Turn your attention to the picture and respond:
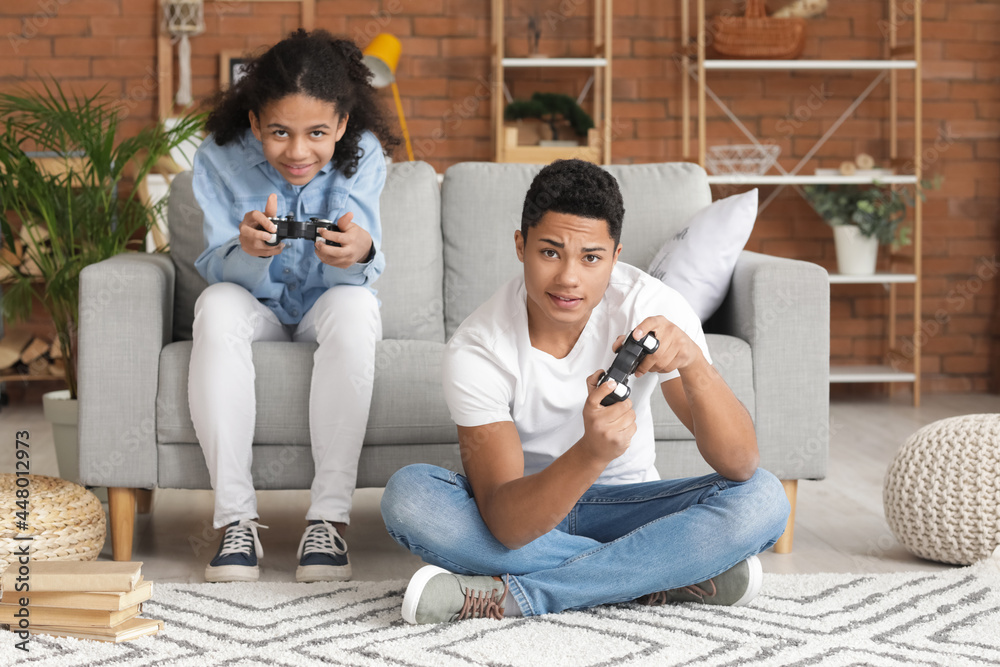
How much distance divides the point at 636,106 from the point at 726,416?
110 inches

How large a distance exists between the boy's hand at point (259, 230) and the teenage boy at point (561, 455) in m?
0.43

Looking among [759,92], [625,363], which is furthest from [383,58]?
[625,363]

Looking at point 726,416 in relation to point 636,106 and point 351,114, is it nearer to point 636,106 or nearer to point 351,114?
point 351,114

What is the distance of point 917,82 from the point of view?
3.88 metres

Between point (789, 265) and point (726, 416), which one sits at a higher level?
point (789, 265)

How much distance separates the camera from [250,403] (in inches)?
73.0

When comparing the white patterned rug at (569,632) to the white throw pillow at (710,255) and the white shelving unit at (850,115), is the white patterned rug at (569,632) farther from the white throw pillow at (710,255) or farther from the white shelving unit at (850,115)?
the white shelving unit at (850,115)

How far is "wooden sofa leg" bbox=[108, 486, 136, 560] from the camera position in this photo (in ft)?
6.26

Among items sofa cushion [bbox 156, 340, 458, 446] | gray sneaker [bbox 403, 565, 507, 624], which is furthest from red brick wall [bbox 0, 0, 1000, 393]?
gray sneaker [bbox 403, 565, 507, 624]

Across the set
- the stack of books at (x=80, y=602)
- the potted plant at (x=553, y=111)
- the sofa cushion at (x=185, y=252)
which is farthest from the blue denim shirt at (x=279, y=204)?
the potted plant at (x=553, y=111)

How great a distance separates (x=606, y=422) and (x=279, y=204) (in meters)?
0.95

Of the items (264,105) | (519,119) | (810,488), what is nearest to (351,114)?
(264,105)

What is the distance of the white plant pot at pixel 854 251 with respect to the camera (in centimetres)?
384

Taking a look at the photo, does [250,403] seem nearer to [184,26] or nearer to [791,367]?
[791,367]
